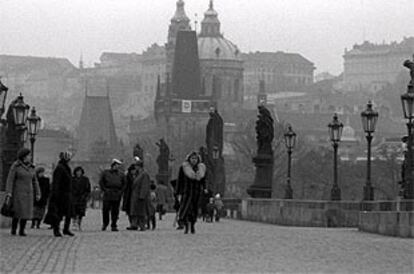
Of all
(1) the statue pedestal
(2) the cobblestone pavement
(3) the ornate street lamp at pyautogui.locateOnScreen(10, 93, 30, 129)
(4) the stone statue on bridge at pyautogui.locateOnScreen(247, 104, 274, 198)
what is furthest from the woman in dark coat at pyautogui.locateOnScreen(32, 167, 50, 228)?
(1) the statue pedestal

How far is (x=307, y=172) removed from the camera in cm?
10250

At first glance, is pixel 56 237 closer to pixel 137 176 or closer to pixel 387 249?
pixel 137 176

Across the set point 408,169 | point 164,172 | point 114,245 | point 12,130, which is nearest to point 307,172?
point 164,172

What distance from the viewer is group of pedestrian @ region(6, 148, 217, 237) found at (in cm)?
2530

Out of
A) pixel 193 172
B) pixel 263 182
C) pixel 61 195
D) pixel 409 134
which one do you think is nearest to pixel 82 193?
pixel 61 195

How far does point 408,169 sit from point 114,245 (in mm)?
9899

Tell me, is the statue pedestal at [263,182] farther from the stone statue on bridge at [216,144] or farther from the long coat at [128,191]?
the long coat at [128,191]

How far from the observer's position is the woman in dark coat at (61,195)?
26.2m

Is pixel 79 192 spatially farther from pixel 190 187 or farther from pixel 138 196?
pixel 190 187

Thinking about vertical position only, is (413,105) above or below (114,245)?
above

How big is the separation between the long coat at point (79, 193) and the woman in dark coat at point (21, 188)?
4149mm

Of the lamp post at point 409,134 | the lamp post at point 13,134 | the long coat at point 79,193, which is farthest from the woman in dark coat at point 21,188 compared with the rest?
the lamp post at point 13,134

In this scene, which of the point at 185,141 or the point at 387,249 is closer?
the point at 387,249

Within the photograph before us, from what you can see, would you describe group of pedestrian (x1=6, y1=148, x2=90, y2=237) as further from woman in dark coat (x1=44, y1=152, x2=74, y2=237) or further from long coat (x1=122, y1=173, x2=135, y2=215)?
long coat (x1=122, y1=173, x2=135, y2=215)
